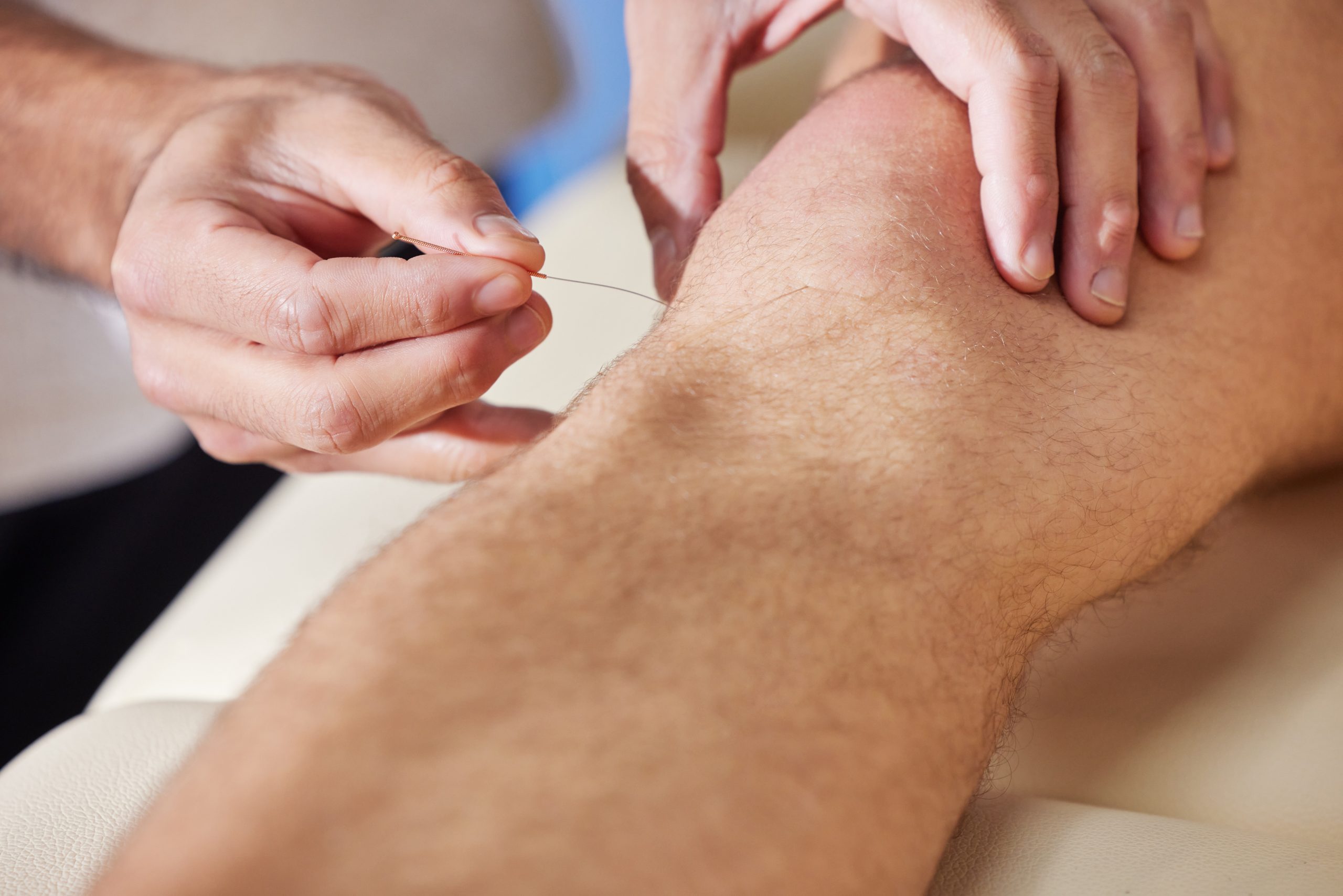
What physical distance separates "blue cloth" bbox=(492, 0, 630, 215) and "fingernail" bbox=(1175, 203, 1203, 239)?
1632 mm

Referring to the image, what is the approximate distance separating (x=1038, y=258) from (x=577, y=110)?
6.54ft

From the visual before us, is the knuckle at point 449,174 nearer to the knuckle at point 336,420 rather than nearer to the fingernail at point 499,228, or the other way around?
the fingernail at point 499,228

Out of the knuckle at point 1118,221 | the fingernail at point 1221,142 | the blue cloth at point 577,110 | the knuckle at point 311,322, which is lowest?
the blue cloth at point 577,110

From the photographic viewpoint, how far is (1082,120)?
71 centimetres

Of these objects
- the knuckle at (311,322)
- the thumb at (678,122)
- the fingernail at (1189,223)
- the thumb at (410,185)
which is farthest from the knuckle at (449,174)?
the fingernail at (1189,223)

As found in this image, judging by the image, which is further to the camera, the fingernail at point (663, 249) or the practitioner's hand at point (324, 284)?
the fingernail at point (663, 249)

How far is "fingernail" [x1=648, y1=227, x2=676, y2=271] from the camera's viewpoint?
0.88 metres

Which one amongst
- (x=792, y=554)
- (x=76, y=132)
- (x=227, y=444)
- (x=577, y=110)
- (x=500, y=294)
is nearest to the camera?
(x=792, y=554)

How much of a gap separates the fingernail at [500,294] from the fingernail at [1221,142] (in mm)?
540

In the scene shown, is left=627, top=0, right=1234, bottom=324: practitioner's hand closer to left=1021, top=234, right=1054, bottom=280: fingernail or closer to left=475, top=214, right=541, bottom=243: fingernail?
left=1021, top=234, right=1054, bottom=280: fingernail

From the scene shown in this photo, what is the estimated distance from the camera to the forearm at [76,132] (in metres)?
0.95

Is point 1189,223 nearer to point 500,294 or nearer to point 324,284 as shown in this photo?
point 500,294

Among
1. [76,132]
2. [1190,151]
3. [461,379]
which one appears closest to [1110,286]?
[1190,151]

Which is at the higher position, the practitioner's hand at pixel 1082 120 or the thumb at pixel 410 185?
the practitioner's hand at pixel 1082 120
